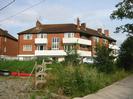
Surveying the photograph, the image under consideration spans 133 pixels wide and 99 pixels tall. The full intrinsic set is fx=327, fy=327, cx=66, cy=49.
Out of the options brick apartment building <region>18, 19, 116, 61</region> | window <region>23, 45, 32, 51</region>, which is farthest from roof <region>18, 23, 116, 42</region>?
window <region>23, 45, 32, 51</region>

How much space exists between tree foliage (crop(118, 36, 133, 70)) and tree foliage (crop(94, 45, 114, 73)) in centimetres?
811

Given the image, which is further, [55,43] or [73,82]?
[55,43]

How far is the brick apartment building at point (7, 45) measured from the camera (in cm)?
9194

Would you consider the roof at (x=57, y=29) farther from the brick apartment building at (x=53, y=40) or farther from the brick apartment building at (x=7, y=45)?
the brick apartment building at (x=7, y=45)

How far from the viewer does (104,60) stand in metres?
27.8

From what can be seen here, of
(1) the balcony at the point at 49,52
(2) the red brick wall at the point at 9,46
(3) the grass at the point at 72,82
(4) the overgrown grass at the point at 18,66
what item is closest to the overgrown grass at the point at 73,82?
(3) the grass at the point at 72,82

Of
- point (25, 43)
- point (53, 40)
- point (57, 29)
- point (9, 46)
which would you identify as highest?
point (57, 29)

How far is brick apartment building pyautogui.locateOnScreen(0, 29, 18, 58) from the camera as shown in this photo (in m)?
91.9

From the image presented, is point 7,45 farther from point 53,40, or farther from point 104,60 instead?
point 104,60

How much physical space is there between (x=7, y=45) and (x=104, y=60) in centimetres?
7144

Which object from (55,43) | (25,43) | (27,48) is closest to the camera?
(55,43)

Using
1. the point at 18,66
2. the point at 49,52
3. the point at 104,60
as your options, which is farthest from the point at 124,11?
the point at 49,52

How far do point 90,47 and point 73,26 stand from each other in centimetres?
738

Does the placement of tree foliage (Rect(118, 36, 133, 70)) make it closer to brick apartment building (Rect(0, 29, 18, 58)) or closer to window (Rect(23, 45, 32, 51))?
window (Rect(23, 45, 32, 51))
